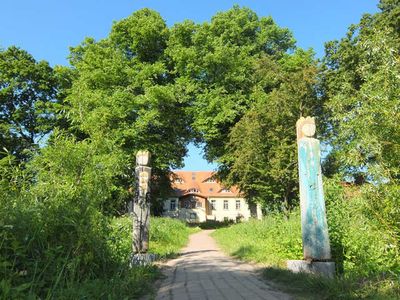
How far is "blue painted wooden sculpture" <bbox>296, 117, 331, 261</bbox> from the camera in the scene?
8.20 metres

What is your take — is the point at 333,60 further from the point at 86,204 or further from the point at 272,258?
the point at 86,204

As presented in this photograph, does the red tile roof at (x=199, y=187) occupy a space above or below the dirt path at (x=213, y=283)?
above

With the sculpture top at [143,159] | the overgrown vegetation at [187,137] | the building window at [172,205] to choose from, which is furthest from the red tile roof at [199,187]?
the sculpture top at [143,159]

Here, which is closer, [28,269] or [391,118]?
[28,269]

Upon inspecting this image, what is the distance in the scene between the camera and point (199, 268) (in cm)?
1056

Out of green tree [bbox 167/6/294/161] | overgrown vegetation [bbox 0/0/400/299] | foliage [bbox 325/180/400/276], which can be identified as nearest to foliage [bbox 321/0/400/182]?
overgrown vegetation [bbox 0/0/400/299]

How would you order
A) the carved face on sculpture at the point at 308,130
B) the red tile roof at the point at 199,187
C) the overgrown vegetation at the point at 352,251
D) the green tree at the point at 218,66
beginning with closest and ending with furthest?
1. the overgrown vegetation at the point at 352,251
2. the carved face on sculpture at the point at 308,130
3. the green tree at the point at 218,66
4. the red tile roof at the point at 199,187

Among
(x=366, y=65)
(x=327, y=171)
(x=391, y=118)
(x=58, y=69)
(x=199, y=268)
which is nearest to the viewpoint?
(x=391, y=118)

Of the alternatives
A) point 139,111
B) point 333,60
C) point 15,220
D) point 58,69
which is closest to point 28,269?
point 15,220

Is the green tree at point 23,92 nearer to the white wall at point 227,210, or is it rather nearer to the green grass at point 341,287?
the green grass at point 341,287

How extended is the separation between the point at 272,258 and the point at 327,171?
1784 cm

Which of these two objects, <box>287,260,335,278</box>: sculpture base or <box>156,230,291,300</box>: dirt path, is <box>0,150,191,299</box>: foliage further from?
<box>287,260,335,278</box>: sculpture base

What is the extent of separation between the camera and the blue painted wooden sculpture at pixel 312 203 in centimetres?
820

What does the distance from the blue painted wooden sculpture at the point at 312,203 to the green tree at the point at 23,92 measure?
97.2ft
